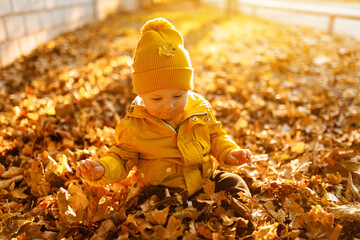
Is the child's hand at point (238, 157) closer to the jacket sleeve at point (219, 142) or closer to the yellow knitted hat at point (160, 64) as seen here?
the jacket sleeve at point (219, 142)

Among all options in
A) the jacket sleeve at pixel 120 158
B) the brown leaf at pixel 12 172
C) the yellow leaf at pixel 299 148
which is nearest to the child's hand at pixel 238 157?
the jacket sleeve at pixel 120 158

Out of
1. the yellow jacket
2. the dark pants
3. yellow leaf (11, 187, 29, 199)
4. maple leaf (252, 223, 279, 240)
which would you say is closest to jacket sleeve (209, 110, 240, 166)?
the yellow jacket

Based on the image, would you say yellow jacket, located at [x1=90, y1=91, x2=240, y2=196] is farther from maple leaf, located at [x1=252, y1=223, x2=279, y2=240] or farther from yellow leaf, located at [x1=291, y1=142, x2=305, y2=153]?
yellow leaf, located at [x1=291, y1=142, x2=305, y2=153]

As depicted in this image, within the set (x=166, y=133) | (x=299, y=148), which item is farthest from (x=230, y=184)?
(x=299, y=148)

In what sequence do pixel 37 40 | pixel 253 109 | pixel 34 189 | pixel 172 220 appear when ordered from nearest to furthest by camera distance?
pixel 172 220, pixel 34 189, pixel 253 109, pixel 37 40

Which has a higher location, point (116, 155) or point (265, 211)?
point (116, 155)

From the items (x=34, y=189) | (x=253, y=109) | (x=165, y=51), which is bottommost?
(x=253, y=109)

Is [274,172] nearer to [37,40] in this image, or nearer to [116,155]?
[116,155]

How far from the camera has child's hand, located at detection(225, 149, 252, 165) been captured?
1891mm

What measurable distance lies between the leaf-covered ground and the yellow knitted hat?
2.13 ft

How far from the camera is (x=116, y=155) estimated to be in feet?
6.48

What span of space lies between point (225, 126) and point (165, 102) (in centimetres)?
157

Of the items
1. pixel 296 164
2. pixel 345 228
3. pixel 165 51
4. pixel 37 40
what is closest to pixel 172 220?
pixel 165 51

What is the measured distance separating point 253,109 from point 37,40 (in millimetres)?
4384
